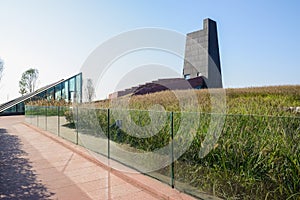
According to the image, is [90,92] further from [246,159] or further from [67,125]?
[246,159]

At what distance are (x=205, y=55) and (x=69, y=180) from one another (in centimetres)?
1707

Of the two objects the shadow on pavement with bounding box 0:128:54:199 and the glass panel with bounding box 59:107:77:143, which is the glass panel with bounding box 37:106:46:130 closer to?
the glass panel with bounding box 59:107:77:143

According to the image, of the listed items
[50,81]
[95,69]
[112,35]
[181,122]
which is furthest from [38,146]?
[50,81]

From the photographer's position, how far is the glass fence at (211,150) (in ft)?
8.51

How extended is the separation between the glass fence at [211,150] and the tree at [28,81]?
28.7 m

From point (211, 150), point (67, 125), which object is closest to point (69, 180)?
point (211, 150)

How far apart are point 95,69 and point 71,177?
4912 mm

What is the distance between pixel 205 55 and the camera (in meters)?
19.1

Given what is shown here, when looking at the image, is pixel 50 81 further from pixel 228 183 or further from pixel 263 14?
pixel 228 183

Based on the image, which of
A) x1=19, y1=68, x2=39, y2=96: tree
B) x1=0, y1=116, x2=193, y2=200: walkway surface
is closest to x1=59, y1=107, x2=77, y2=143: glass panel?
x1=0, y1=116, x2=193, y2=200: walkway surface

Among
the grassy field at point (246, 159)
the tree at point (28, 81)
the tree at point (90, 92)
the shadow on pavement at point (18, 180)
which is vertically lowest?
the shadow on pavement at point (18, 180)

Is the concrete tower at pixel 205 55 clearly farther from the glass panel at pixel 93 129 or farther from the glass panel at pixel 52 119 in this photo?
the glass panel at pixel 93 129

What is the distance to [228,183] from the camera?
3.01m

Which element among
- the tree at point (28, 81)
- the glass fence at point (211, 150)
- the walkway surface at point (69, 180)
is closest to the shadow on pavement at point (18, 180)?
the walkway surface at point (69, 180)
